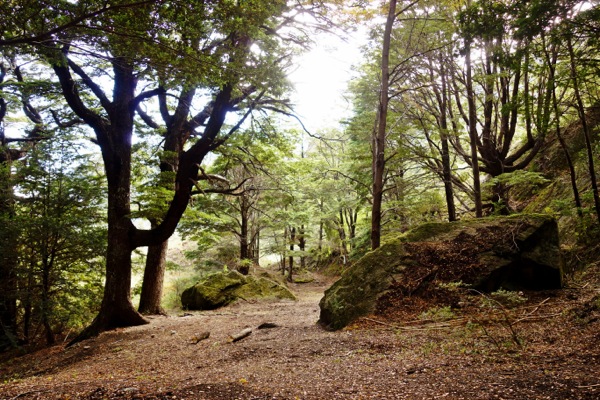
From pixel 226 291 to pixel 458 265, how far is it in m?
8.64

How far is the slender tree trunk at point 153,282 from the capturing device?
9.43 meters

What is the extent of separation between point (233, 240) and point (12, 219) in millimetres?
9454

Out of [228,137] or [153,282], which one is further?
[153,282]

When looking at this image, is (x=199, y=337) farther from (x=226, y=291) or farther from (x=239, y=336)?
Result: (x=226, y=291)

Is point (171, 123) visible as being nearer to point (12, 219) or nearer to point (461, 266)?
point (12, 219)

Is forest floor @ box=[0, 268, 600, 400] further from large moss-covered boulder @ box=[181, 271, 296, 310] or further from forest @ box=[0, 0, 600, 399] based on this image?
large moss-covered boulder @ box=[181, 271, 296, 310]

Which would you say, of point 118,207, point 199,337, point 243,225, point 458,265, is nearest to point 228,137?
point 118,207

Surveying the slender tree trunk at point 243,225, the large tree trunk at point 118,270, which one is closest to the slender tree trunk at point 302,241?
the slender tree trunk at point 243,225

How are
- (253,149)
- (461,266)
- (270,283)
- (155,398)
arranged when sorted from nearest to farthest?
1. (155,398)
2. (461,266)
3. (253,149)
4. (270,283)

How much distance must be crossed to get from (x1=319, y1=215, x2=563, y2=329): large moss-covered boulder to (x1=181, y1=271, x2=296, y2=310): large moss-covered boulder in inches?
254

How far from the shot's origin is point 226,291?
1216 cm

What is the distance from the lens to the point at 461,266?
5.72m

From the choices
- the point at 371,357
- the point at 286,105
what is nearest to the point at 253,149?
the point at 286,105

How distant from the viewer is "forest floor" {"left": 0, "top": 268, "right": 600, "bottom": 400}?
8.81ft
